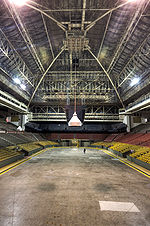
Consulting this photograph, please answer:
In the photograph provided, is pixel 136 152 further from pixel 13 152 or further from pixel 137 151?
pixel 13 152

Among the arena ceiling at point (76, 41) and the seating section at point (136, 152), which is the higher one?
the arena ceiling at point (76, 41)

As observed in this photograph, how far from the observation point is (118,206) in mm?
5703

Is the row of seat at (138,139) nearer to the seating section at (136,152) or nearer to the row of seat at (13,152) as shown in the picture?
the seating section at (136,152)

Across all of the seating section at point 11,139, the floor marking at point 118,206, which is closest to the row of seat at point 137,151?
the floor marking at point 118,206

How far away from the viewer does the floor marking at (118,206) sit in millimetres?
5453

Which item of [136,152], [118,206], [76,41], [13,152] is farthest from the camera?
[76,41]

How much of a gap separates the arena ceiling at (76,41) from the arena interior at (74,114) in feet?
A: 0.47

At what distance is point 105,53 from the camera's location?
84.5ft

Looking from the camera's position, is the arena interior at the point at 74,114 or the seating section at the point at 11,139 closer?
the arena interior at the point at 74,114

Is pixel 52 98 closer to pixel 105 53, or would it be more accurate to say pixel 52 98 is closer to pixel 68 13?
pixel 105 53

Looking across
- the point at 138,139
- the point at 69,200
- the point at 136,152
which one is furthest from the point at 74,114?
the point at 138,139

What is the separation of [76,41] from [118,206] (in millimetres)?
19279

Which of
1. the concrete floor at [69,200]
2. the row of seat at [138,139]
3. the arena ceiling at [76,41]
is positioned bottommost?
the concrete floor at [69,200]

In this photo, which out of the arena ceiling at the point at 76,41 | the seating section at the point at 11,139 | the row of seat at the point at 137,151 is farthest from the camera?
the seating section at the point at 11,139
